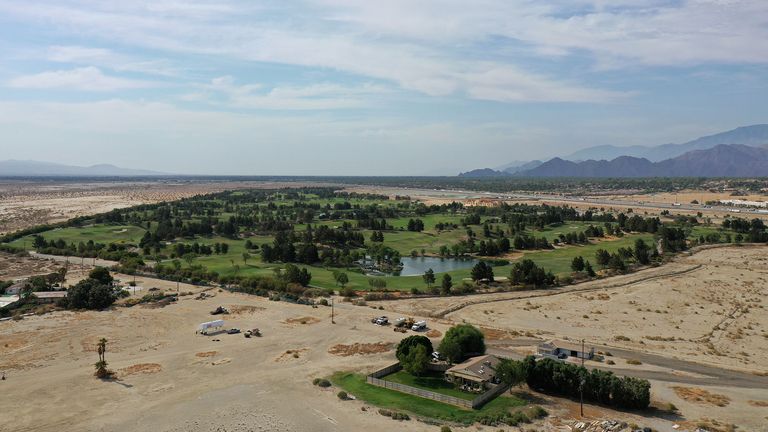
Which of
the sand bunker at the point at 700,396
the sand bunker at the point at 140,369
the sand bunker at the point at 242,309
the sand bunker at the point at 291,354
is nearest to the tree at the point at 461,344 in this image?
the sand bunker at the point at 291,354

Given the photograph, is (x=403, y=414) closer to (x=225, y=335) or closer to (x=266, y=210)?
(x=225, y=335)

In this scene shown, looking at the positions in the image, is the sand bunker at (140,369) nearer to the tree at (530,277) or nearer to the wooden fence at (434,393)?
the wooden fence at (434,393)

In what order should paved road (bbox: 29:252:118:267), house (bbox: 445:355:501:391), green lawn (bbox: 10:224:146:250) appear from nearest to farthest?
house (bbox: 445:355:501:391) → paved road (bbox: 29:252:118:267) → green lawn (bbox: 10:224:146:250)

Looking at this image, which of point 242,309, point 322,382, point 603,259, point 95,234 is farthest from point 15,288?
point 603,259

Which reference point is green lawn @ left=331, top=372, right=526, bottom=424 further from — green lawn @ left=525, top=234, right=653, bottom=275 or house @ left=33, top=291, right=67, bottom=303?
green lawn @ left=525, top=234, right=653, bottom=275

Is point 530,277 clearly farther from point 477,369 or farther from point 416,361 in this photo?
point 416,361

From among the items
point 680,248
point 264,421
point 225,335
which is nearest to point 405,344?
point 264,421

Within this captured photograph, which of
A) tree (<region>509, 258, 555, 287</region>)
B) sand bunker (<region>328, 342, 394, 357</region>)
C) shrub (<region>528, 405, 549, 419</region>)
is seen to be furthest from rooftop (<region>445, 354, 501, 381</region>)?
tree (<region>509, 258, 555, 287</region>)
